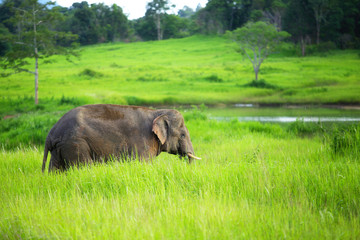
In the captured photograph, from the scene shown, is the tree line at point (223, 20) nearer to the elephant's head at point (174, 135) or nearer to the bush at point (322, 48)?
the bush at point (322, 48)

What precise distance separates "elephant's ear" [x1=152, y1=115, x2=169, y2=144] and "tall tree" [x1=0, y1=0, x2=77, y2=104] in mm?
18151

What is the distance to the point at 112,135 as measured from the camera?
18.3 ft

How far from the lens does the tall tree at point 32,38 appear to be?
2200 cm

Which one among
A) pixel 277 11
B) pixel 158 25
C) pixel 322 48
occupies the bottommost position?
pixel 322 48

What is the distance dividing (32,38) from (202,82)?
16145 mm

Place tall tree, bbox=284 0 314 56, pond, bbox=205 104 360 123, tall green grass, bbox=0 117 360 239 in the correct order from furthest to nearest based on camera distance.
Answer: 1. tall tree, bbox=284 0 314 56
2. pond, bbox=205 104 360 123
3. tall green grass, bbox=0 117 360 239

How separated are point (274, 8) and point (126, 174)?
195 ft

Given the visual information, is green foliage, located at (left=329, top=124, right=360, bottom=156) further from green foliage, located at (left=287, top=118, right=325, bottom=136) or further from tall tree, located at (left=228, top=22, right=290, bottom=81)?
tall tree, located at (left=228, top=22, right=290, bottom=81)

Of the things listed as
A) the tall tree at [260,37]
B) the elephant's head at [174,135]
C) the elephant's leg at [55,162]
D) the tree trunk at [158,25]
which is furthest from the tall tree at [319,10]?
the elephant's leg at [55,162]

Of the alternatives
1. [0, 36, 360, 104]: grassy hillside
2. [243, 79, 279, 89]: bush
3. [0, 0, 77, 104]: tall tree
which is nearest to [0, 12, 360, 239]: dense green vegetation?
[0, 0, 77, 104]: tall tree

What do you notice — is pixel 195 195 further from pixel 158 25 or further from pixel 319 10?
pixel 158 25

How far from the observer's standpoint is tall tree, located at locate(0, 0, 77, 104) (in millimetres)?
22000

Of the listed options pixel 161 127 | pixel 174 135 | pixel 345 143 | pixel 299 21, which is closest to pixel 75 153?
pixel 161 127

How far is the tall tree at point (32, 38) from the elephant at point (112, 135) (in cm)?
1817
